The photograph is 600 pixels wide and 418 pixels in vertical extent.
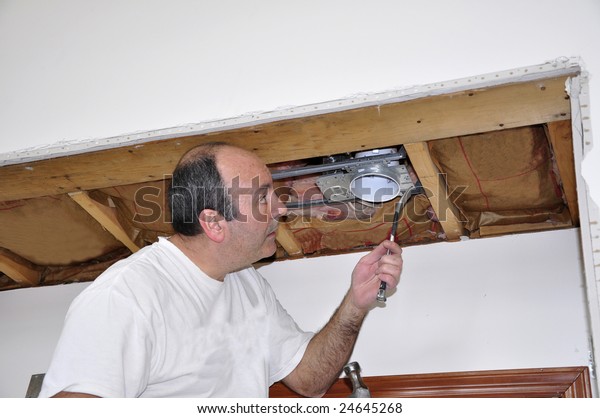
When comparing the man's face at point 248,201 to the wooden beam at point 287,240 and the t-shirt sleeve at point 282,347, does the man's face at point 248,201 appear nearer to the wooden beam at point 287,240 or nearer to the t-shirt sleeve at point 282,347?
the t-shirt sleeve at point 282,347

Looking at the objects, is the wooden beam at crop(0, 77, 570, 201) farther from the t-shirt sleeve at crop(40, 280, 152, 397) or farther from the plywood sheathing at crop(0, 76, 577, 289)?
the t-shirt sleeve at crop(40, 280, 152, 397)

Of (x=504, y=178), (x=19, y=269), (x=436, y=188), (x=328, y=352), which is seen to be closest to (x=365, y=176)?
(x=436, y=188)

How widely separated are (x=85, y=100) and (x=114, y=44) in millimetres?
214

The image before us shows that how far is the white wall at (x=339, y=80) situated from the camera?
5.65 ft

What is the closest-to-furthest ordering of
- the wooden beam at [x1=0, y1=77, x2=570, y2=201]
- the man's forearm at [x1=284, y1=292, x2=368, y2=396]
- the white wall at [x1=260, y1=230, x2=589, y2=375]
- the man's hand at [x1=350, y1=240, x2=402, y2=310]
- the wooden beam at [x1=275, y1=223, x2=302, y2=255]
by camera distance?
the wooden beam at [x1=0, y1=77, x2=570, y2=201]
the man's hand at [x1=350, y1=240, x2=402, y2=310]
the man's forearm at [x1=284, y1=292, x2=368, y2=396]
the white wall at [x1=260, y1=230, x2=589, y2=375]
the wooden beam at [x1=275, y1=223, x2=302, y2=255]

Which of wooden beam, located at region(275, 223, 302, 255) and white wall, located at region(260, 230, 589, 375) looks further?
wooden beam, located at region(275, 223, 302, 255)

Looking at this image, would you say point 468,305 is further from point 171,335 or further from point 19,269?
point 19,269

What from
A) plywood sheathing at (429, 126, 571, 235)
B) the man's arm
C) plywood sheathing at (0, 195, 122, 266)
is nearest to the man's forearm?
the man's arm

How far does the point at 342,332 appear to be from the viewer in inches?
79.5

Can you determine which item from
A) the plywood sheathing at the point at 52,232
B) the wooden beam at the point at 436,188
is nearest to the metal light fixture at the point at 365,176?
the wooden beam at the point at 436,188

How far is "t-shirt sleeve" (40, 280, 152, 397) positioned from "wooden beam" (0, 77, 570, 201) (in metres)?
0.54

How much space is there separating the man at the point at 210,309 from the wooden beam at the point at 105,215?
1.60 ft

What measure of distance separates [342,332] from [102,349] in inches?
30.2

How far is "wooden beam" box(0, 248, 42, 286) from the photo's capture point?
2822mm
